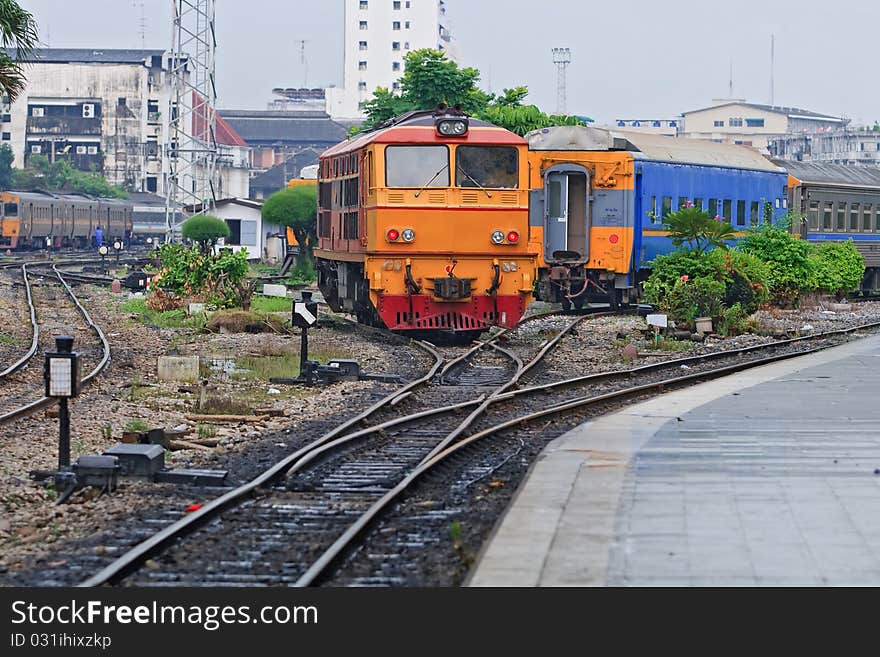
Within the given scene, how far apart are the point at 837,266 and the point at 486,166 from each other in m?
14.5

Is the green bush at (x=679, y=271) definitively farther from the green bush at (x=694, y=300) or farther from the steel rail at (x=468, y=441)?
the steel rail at (x=468, y=441)

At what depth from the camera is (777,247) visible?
97.7ft

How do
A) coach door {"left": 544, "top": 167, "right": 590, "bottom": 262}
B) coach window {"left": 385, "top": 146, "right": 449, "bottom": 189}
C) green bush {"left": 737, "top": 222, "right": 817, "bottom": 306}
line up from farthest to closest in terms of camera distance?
green bush {"left": 737, "top": 222, "right": 817, "bottom": 306}, coach door {"left": 544, "top": 167, "right": 590, "bottom": 262}, coach window {"left": 385, "top": 146, "right": 449, "bottom": 189}

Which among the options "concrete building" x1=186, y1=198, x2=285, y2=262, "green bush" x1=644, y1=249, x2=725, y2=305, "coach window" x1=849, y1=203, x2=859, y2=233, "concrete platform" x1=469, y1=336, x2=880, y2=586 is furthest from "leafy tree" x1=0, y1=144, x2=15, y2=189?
"concrete platform" x1=469, y1=336, x2=880, y2=586

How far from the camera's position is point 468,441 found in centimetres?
1240

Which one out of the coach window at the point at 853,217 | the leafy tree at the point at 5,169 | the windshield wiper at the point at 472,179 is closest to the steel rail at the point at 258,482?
the windshield wiper at the point at 472,179

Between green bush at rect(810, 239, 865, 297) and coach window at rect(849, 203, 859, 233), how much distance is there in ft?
8.80

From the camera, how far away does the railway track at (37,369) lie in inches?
560

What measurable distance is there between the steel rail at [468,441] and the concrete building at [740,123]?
11892 cm

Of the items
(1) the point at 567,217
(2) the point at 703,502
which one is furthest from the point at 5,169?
(2) the point at 703,502

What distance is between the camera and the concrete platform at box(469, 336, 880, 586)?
7570mm

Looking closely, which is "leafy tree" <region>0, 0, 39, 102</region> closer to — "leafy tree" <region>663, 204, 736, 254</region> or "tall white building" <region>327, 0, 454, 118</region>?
"leafy tree" <region>663, 204, 736, 254</region>
